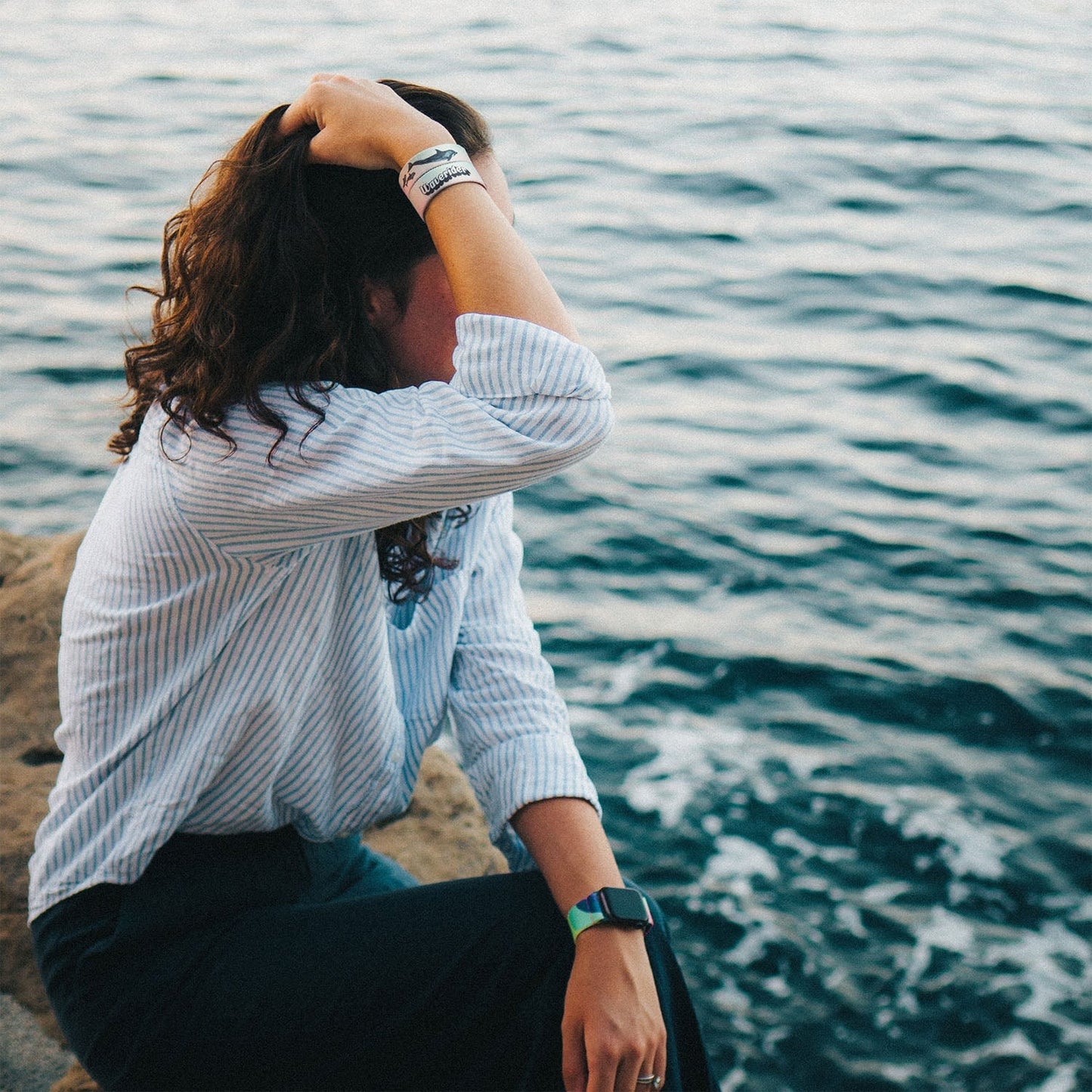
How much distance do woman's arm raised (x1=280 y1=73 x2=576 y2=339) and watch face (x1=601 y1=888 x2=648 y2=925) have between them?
0.79m

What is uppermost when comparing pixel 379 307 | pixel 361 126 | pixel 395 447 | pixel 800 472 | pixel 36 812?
pixel 361 126

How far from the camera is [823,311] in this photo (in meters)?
6.84

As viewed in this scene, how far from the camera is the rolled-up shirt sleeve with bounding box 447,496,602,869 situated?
6.60 ft

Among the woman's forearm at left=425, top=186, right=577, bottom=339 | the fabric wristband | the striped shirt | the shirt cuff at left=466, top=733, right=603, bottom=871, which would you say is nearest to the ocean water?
the shirt cuff at left=466, top=733, right=603, bottom=871

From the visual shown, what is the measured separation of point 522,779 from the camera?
2000 mm

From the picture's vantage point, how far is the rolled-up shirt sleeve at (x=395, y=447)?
1667mm

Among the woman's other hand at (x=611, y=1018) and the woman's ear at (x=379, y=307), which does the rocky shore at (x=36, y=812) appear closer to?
the woman's other hand at (x=611, y=1018)

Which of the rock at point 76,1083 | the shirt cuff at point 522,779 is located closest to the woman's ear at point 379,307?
the shirt cuff at point 522,779

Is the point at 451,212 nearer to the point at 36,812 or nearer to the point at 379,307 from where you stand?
the point at 379,307

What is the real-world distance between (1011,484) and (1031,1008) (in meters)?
2.72

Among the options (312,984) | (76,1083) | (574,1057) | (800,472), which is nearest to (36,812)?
(76,1083)

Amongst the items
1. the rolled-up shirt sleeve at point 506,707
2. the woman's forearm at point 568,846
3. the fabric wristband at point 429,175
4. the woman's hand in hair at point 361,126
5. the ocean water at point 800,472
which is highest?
the woman's hand in hair at point 361,126

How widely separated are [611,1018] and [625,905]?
150 millimetres

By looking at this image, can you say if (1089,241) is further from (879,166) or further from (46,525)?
(46,525)
